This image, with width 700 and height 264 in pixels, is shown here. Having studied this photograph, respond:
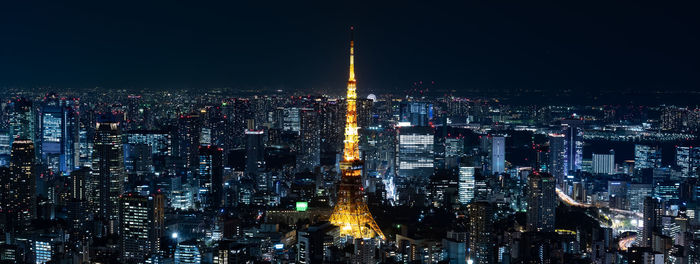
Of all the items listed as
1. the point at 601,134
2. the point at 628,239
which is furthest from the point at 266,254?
the point at 601,134

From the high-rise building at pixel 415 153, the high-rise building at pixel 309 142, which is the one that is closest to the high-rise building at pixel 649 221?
the high-rise building at pixel 415 153

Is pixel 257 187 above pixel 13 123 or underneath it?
underneath

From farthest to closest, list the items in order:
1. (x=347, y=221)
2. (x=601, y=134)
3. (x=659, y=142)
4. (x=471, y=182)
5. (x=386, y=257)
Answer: (x=601, y=134) → (x=659, y=142) → (x=471, y=182) → (x=347, y=221) → (x=386, y=257)

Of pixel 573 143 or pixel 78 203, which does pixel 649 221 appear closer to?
pixel 573 143

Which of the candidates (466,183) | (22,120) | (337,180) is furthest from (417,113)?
(22,120)

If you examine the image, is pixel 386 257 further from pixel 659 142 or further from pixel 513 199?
pixel 659 142

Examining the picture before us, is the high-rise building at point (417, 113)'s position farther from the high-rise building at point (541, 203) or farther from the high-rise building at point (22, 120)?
the high-rise building at point (22, 120)

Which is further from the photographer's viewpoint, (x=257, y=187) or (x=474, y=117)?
(x=474, y=117)

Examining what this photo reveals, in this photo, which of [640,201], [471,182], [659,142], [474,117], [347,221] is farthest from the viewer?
[474,117]
